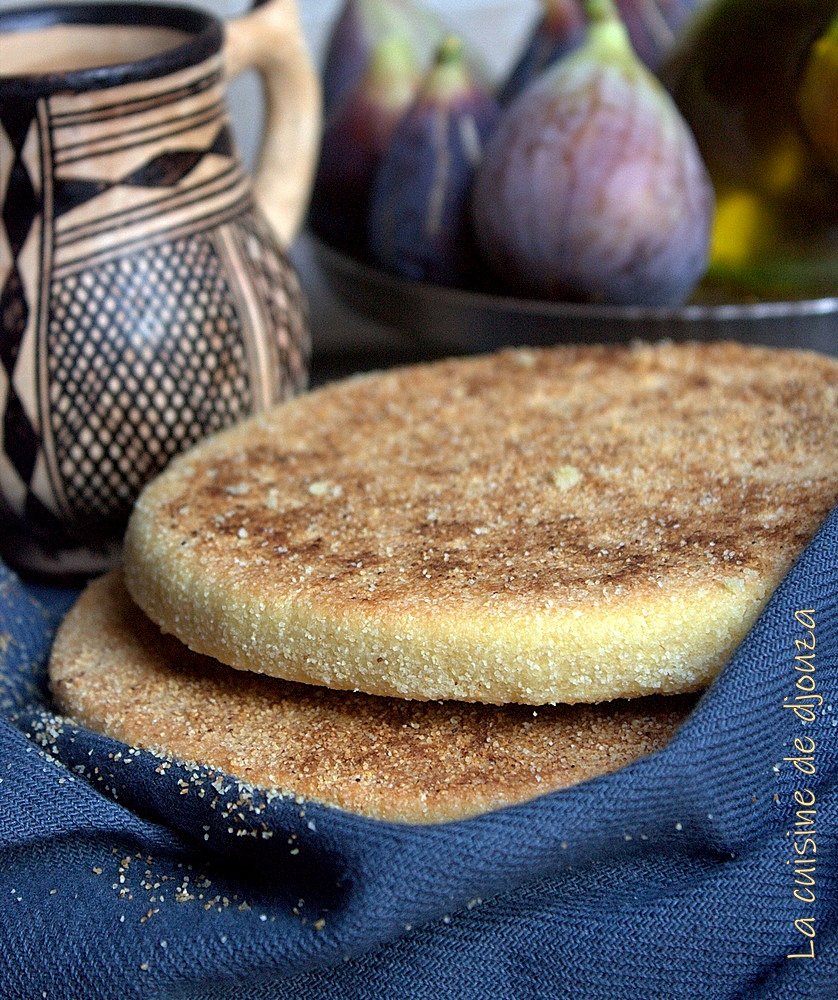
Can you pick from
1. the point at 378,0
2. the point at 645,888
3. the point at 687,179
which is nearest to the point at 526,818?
the point at 645,888

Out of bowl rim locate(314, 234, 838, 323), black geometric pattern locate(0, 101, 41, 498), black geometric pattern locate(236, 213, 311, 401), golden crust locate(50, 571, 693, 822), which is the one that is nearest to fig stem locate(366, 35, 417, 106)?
bowl rim locate(314, 234, 838, 323)

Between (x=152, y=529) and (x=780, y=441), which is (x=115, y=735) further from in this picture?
(x=780, y=441)

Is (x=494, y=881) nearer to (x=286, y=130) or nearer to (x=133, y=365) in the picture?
(x=133, y=365)

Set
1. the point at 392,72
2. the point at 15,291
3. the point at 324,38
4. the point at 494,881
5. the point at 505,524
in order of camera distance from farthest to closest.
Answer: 1. the point at 324,38
2. the point at 392,72
3. the point at 15,291
4. the point at 505,524
5. the point at 494,881

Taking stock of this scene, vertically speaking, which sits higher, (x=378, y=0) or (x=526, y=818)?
(x=378, y=0)

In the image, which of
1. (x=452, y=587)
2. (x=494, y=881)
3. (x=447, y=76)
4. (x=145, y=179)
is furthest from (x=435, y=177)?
(x=494, y=881)

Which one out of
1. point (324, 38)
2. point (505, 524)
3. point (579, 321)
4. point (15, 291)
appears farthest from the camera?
point (324, 38)

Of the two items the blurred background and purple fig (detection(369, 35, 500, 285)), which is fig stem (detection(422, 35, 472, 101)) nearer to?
purple fig (detection(369, 35, 500, 285))
